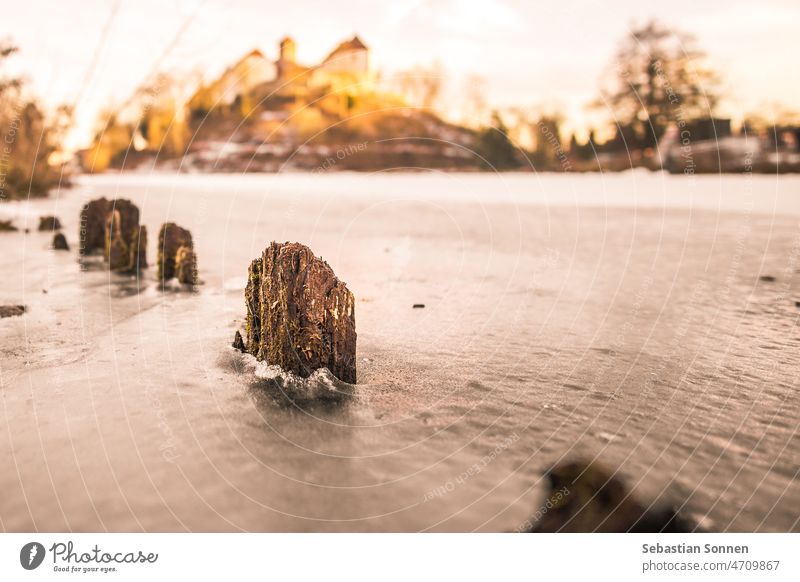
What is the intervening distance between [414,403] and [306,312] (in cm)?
125

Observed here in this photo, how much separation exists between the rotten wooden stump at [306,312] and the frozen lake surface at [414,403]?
14.9 inches

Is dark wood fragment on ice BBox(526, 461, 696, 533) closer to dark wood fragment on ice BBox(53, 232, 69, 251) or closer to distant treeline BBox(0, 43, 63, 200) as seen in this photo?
distant treeline BBox(0, 43, 63, 200)

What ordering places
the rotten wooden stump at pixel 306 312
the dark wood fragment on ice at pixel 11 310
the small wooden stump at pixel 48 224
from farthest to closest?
1. the small wooden stump at pixel 48 224
2. the dark wood fragment on ice at pixel 11 310
3. the rotten wooden stump at pixel 306 312

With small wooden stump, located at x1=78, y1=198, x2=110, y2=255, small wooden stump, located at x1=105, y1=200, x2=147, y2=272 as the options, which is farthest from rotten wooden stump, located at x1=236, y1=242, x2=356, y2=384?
small wooden stump, located at x1=78, y1=198, x2=110, y2=255

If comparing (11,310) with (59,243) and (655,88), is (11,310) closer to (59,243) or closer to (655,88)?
(59,243)

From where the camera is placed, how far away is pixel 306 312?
5.27 metres

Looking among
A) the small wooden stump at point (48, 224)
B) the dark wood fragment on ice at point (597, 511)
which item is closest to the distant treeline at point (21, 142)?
the small wooden stump at point (48, 224)

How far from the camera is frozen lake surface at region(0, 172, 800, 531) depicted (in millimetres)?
3818

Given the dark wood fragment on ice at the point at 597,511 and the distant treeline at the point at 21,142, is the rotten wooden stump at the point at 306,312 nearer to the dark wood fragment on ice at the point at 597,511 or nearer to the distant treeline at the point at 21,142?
the dark wood fragment on ice at the point at 597,511

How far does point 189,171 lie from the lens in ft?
200

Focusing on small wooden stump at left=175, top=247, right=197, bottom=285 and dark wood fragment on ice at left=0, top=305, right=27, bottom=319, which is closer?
dark wood fragment on ice at left=0, top=305, right=27, bottom=319

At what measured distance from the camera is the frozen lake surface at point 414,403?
12.5 ft

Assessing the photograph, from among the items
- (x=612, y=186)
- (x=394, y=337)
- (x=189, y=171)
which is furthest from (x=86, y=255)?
(x=189, y=171)

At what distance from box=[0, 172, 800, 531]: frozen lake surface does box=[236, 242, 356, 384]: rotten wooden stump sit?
14.9 inches
